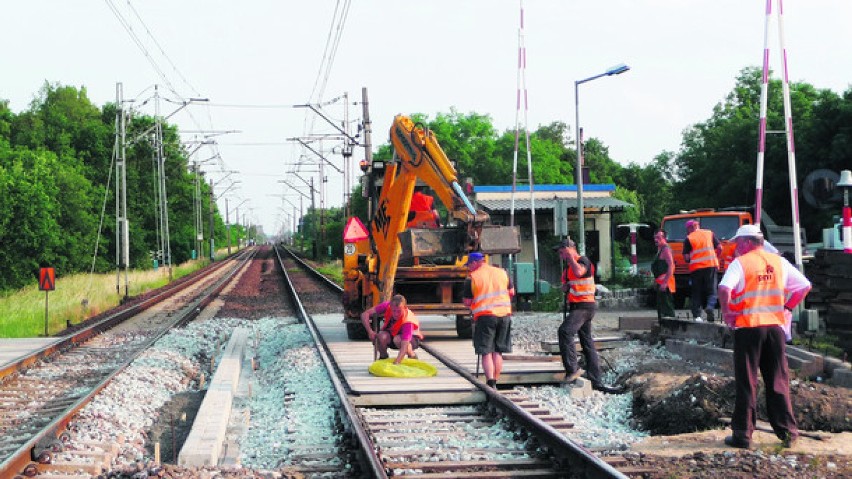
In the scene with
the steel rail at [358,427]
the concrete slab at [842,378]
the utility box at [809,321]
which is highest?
the utility box at [809,321]

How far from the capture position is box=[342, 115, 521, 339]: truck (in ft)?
43.8

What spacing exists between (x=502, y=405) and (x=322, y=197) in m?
68.4

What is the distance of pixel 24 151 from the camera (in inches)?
2461

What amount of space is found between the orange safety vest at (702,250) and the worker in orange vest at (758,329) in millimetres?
6889

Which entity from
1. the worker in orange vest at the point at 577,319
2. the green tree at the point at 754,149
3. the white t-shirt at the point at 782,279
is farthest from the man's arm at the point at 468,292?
the green tree at the point at 754,149

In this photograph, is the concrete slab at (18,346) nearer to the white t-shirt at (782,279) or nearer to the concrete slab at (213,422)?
the concrete slab at (213,422)

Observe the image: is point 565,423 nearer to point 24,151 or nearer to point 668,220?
point 668,220

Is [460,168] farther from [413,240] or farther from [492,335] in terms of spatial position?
[492,335]

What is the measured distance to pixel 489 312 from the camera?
10625mm

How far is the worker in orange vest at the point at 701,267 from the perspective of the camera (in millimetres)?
14938

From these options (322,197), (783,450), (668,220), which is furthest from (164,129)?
(783,450)

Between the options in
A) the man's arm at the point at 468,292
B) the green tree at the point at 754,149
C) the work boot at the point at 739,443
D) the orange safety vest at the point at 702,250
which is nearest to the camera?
the work boot at the point at 739,443

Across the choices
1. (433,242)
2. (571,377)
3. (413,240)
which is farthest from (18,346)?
(571,377)

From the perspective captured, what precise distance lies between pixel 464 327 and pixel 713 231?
861cm
